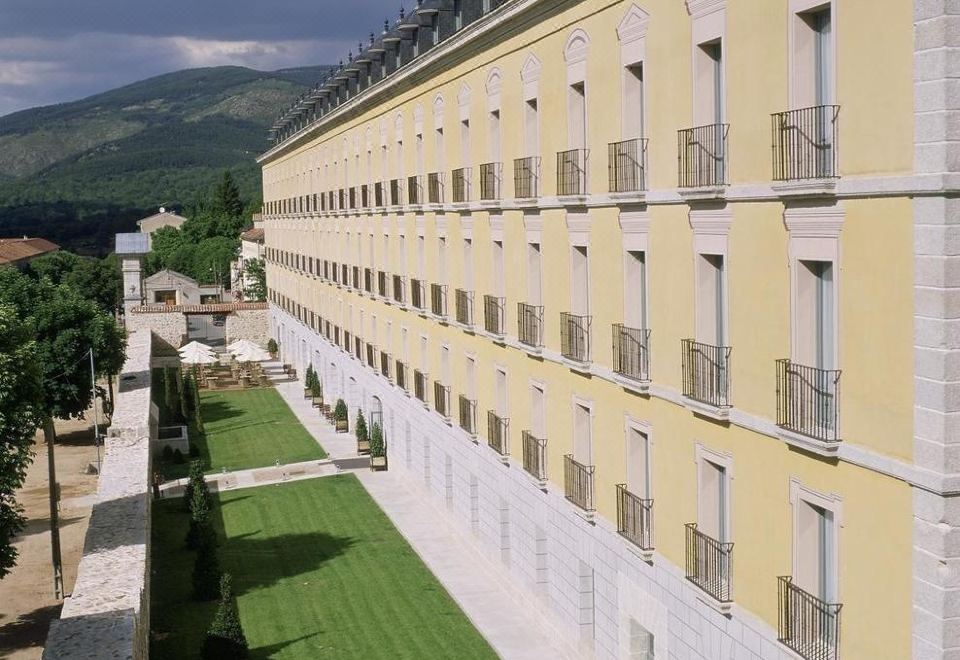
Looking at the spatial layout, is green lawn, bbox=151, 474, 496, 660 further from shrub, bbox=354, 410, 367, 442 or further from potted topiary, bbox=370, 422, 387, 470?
shrub, bbox=354, 410, 367, 442

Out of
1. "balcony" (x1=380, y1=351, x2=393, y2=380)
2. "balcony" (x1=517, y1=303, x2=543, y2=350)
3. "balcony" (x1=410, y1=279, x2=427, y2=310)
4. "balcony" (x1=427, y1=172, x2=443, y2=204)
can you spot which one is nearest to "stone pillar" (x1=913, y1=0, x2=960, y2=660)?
"balcony" (x1=517, y1=303, x2=543, y2=350)

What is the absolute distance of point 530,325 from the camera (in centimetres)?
2597

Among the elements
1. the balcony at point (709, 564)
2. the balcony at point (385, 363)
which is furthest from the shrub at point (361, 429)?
the balcony at point (709, 564)

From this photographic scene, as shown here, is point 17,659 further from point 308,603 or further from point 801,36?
point 801,36

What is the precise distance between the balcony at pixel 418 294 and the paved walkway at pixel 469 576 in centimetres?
632

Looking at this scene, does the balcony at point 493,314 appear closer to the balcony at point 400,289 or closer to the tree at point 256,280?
the balcony at point 400,289

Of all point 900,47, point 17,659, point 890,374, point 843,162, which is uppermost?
point 900,47

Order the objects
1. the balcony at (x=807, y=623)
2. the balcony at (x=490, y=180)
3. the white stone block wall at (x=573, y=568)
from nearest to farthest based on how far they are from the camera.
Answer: the balcony at (x=807, y=623) → the white stone block wall at (x=573, y=568) → the balcony at (x=490, y=180)

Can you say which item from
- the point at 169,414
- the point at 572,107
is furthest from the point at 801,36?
the point at 169,414

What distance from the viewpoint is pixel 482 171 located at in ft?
94.6

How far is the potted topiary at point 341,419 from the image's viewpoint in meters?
51.4

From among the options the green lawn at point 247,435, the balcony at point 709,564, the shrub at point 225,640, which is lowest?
the green lawn at point 247,435

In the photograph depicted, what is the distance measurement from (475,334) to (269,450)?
66.5 ft

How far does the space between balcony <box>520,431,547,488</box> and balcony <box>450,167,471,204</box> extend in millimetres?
7485
